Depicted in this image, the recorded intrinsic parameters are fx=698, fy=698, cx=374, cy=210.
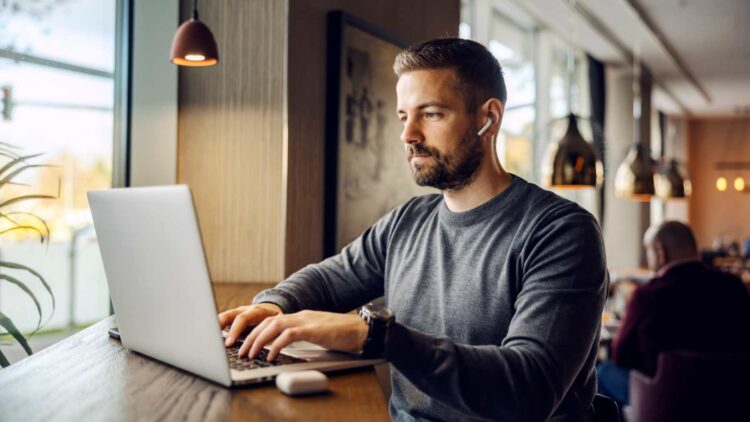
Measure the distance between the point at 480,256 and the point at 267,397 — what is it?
0.59 metres

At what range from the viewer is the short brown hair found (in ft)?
4.92

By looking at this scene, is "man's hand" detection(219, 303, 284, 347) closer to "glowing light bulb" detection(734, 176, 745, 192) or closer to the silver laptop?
the silver laptop

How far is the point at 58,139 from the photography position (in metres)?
2.29

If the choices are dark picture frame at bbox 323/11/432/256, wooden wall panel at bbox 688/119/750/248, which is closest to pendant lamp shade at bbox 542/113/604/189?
dark picture frame at bbox 323/11/432/256

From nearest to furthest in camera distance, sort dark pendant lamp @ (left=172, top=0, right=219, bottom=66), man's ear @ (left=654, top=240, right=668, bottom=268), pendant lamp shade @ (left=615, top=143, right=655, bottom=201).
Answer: dark pendant lamp @ (left=172, top=0, right=219, bottom=66) → man's ear @ (left=654, top=240, right=668, bottom=268) → pendant lamp shade @ (left=615, top=143, right=655, bottom=201)

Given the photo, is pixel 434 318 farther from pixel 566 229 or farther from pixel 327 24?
pixel 327 24

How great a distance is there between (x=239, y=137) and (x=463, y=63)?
4.26 feet

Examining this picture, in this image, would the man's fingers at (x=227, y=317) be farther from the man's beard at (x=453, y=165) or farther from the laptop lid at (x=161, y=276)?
the man's beard at (x=453, y=165)

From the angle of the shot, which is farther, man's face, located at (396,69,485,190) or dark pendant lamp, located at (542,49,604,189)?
dark pendant lamp, located at (542,49,604,189)

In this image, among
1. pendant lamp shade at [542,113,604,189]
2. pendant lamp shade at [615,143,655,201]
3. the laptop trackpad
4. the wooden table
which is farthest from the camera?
pendant lamp shade at [615,143,655,201]

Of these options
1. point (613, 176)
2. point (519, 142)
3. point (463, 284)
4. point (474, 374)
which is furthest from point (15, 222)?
point (613, 176)

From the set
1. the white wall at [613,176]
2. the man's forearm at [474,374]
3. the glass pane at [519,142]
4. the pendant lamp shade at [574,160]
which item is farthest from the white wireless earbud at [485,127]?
the white wall at [613,176]

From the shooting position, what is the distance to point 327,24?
2.75 m

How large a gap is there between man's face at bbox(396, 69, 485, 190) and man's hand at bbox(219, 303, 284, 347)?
452mm
